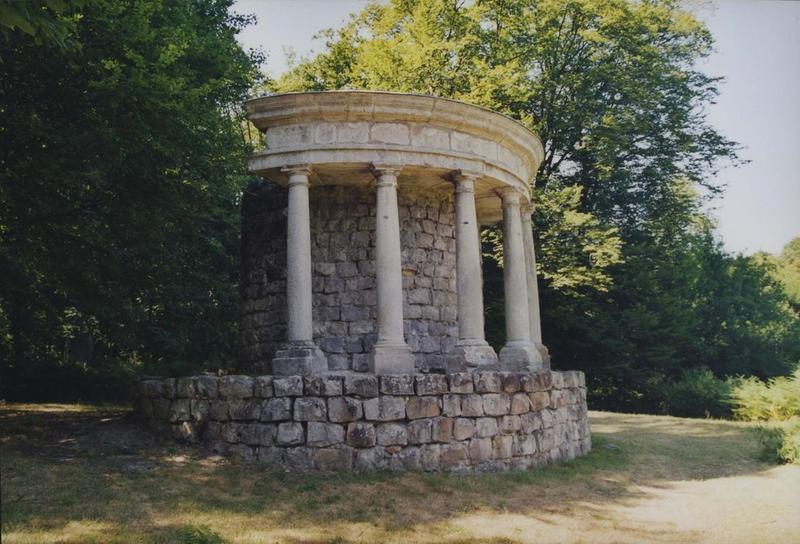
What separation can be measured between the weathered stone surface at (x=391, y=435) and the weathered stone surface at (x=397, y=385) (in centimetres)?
48

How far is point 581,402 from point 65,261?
10.1m

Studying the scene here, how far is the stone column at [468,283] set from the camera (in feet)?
36.1

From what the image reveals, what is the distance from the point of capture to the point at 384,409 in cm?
946

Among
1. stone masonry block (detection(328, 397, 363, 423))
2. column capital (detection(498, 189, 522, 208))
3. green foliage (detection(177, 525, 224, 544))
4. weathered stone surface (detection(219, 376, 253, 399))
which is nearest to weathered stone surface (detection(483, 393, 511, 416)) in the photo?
stone masonry block (detection(328, 397, 363, 423))

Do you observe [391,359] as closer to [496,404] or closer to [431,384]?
[431,384]

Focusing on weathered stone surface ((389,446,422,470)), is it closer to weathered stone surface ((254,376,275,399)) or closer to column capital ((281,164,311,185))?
weathered stone surface ((254,376,275,399))

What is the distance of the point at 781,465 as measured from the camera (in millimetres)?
11773

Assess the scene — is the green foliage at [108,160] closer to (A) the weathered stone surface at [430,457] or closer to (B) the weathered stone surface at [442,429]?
(B) the weathered stone surface at [442,429]

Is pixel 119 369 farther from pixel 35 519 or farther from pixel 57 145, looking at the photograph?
pixel 35 519

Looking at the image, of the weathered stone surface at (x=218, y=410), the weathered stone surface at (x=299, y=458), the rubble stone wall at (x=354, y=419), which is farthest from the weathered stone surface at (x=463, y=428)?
the weathered stone surface at (x=218, y=410)

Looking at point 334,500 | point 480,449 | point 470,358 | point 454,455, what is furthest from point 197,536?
point 470,358

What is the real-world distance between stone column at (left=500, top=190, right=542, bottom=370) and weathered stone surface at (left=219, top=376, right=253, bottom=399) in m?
4.66

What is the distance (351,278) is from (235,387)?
10.7ft

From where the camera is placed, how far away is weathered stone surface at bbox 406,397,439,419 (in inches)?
376
